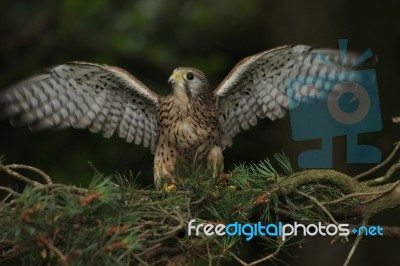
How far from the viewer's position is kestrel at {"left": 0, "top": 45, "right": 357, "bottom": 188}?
5.24m

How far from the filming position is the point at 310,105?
6938mm

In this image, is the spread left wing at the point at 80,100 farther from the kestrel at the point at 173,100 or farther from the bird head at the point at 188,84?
the bird head at the point at 188,84

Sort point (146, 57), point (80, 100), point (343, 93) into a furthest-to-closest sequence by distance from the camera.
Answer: point (146, 57)
point (80, 100)
point (343, 93)

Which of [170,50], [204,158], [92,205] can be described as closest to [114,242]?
[92,205]

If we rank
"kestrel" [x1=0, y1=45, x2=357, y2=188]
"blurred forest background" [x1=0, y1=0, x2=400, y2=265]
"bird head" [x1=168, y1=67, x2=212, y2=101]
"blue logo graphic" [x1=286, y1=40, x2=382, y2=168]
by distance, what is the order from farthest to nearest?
"blurred forest background" [x1=0, y1=0, x2=400, y2=265]
"bird head" [x1=168, y1=67, x2=212, y2=101]
"kestrel" [x1=0, y1=45, x2=357, y2=188]
"blue logo graphic" [x1=286, y1=40, x2=382, y2=168]

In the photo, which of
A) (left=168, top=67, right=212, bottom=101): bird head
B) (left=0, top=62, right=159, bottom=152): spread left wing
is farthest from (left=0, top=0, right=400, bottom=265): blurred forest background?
(left=168, top=67, right=212, bottom=101): bird head

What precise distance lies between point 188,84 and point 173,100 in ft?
0.49

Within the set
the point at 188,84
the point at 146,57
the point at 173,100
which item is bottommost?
the point at 146,57

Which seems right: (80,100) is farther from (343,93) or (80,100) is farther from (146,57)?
(146,57)

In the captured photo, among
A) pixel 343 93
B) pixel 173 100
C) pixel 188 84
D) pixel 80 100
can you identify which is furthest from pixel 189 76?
pixel 343 93

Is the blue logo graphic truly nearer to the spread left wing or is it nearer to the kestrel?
the kestrel

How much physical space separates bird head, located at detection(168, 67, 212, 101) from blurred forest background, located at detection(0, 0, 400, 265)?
2.12 m

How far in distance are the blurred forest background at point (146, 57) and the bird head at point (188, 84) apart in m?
2.12

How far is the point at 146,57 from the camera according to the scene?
872 cm
